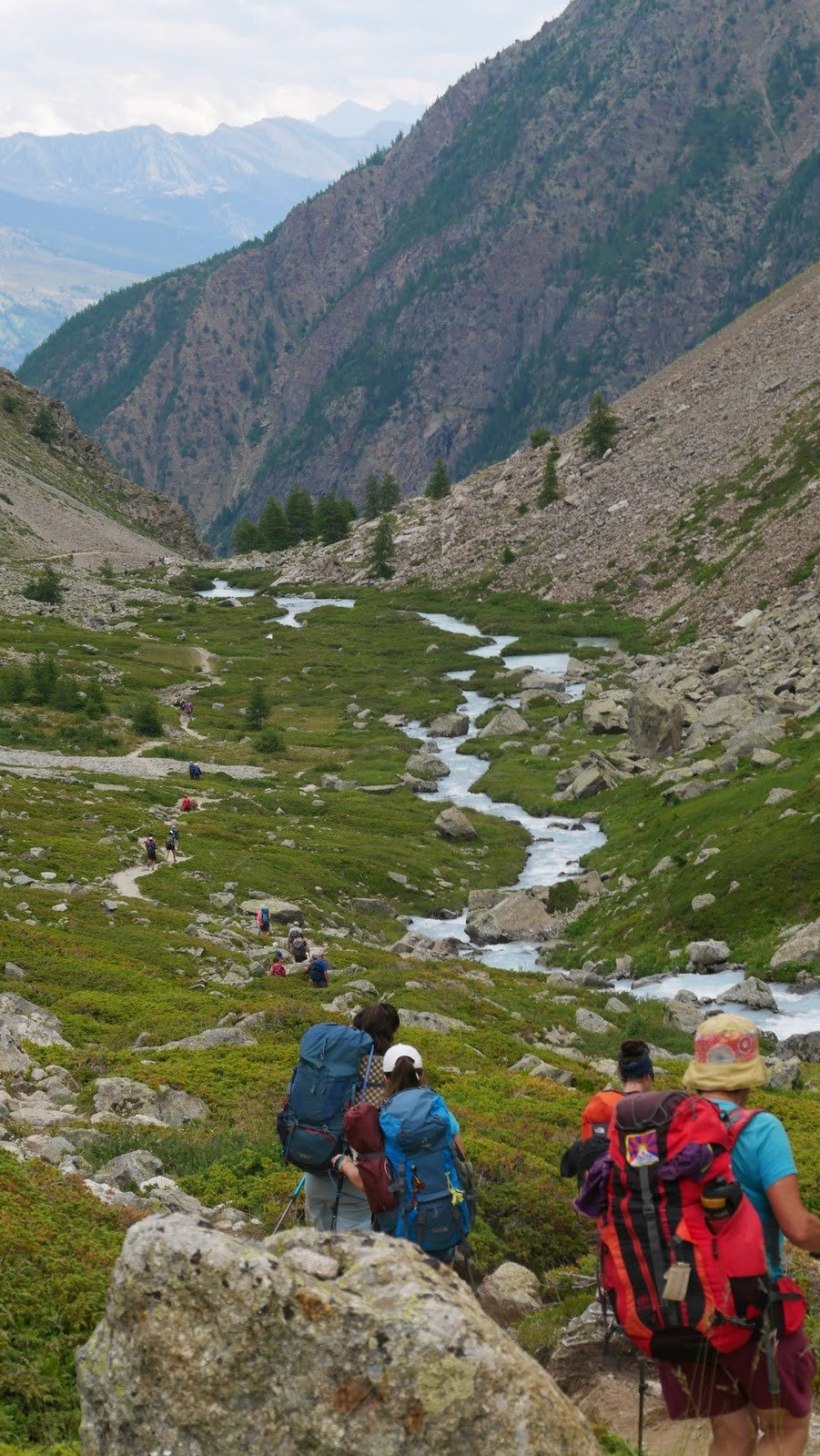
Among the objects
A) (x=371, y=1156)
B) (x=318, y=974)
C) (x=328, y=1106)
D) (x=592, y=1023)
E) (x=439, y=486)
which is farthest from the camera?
Result: (x=439, y=486)

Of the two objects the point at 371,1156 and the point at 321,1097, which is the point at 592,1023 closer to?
the point at 321,1097

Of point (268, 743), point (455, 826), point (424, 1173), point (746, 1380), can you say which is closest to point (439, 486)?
point (268, 743)

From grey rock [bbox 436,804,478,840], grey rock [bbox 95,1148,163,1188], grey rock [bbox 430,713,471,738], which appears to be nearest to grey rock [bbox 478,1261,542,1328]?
grey rock [bbox 95,1148,163,1188]

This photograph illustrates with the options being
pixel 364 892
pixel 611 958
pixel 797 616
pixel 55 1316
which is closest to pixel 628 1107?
pixel 55 1316

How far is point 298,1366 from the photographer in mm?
6613

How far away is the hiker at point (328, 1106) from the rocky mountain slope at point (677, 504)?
81599mm

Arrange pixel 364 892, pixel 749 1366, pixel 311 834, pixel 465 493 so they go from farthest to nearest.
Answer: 1. pixel 465 493
2. pixel 311 834
3. pixel 364 892
4. pixel 749 1366

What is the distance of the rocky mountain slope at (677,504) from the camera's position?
101750 millimetres

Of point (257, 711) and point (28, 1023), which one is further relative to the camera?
point (257, 711)

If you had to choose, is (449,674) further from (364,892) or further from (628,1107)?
(628,1107)

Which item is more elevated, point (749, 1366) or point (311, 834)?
point (749, 1366)

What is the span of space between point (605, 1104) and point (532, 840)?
52182 millimetres

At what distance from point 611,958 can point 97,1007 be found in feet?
67.0

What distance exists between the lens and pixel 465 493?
6521 inches
